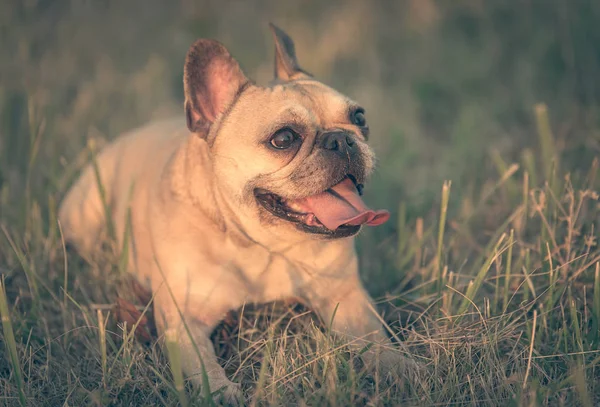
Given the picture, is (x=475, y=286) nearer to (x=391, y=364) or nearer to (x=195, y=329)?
(x=391, y=364)

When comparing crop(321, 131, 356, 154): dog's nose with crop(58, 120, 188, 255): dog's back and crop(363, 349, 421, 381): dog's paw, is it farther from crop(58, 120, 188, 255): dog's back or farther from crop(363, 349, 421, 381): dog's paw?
crop(58, 120, 188, 255): dog's back

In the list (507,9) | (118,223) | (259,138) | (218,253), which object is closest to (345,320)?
(218,253)

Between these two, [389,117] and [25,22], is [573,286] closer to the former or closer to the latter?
[389,117]

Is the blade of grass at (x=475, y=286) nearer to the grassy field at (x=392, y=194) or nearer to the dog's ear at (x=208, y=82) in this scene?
the grassy field at (x=392, y=194)

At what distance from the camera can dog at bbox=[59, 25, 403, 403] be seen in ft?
9.30

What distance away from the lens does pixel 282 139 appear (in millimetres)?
2883

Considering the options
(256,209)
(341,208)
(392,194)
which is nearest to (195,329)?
Answer: (256,209)

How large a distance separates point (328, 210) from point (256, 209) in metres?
0.30

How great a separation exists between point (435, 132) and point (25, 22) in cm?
384

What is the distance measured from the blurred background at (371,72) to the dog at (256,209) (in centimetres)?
92

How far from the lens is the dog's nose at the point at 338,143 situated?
9.42ft

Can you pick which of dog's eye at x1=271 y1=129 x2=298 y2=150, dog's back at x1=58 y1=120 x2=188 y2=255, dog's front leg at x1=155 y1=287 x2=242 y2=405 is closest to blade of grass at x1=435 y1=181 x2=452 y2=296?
dog's eye at x1=271 y1=129 x2=298 y2=150

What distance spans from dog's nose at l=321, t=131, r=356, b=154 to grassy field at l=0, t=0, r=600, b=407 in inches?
19.0

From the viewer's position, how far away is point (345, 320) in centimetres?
306
